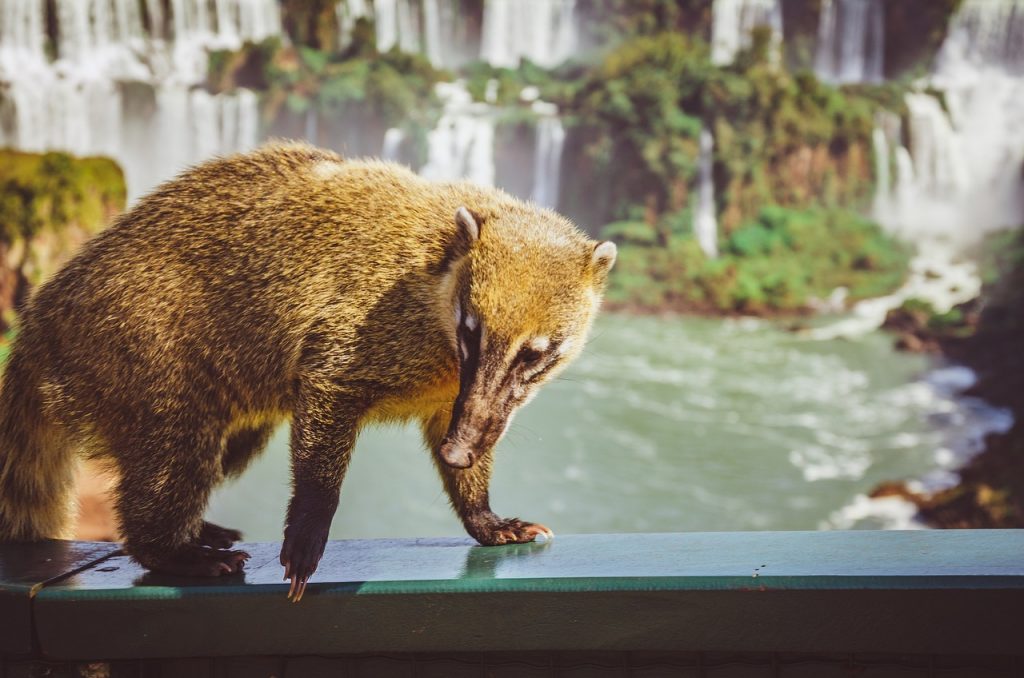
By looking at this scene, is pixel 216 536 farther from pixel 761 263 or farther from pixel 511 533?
pixel 761 263

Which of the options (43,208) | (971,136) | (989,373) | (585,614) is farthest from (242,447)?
(971,136)

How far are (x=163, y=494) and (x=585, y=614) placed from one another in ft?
4.68

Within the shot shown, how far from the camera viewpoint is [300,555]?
2453 millimetres

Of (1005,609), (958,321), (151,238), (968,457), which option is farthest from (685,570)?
(958,321)

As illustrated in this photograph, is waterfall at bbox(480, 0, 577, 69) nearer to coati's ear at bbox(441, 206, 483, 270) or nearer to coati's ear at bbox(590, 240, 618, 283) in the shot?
coati's ear at bbox(590, 240, 618, 283)

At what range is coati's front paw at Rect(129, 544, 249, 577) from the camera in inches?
104

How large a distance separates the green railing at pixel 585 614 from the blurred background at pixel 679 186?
38.0ft

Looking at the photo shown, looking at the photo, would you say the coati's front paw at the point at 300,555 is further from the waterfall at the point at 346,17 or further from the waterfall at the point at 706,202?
the waterfall at the point at 346,17

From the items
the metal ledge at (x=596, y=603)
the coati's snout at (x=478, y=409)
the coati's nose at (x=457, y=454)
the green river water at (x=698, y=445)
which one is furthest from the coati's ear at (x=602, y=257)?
the green river water at (x=698, y=445)

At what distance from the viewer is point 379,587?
85.1 inches

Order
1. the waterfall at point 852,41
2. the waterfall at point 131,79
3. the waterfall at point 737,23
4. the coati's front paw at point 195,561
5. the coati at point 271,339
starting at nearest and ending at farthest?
the coati's front paw at point 195,561
the coati at point 271,339
the waterfall at point 131,79
the waterfall at point 852,41
the waterfall at point 737,23

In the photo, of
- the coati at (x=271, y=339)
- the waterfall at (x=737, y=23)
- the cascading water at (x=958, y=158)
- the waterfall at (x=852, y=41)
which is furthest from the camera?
the waterfall at (x=737, y=23)

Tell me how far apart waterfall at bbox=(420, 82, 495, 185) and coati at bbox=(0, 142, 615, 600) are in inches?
533

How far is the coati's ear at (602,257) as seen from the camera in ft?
10.1
